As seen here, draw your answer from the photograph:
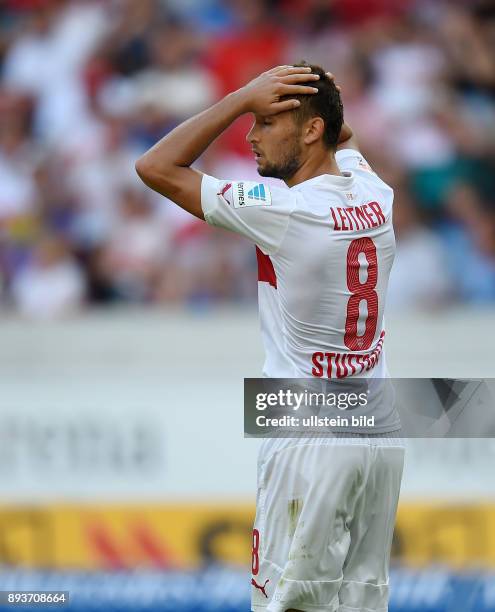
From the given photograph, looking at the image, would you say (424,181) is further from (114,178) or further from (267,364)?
(267,364)

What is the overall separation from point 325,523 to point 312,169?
4.16ft

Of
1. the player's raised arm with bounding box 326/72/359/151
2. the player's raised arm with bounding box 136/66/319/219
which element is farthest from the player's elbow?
the player's raised arm with bounding box 326/72/359/151

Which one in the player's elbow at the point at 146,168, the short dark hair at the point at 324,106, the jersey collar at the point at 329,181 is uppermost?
the short dark hair at the point at 324,106

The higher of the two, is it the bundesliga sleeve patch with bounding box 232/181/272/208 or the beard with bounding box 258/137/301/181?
the beard with bounding box 258/137/301/181

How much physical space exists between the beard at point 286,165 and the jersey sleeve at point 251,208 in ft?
0.38

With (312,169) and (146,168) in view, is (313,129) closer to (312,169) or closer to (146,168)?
(312,169)

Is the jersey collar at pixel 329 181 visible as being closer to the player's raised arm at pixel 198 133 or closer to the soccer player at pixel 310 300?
the soccer player at pixel 310 300

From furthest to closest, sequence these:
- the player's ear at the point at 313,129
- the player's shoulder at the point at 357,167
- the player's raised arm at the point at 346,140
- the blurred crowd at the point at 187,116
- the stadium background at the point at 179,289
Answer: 1. the blurred crowd at the point at 187,116
2. the stadium background at the point at 179,289
3. the player's raised arm at the point at 346,140
4. the player's shoulder at the point at 357,167
5. the player's ear at the point at 313,129

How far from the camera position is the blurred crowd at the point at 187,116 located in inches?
330

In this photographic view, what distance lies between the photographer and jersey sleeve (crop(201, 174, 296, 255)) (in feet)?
13.9

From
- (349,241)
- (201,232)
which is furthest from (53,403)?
(349,241)

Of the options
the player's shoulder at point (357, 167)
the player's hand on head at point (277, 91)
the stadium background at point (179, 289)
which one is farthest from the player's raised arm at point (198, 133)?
the stadium background at point (179, 289)

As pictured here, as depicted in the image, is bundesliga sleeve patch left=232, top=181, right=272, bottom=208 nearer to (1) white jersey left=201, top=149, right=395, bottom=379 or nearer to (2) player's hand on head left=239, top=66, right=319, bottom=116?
(1) white jersey left=201, top=149, right=395, bottom=379

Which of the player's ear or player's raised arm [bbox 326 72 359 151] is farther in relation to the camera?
player's raised arm [bbox 326 72 359 151]
